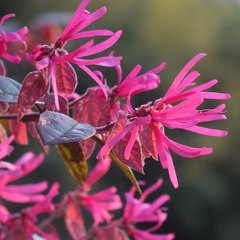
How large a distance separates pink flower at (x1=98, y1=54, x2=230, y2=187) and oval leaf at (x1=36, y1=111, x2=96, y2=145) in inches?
1.1

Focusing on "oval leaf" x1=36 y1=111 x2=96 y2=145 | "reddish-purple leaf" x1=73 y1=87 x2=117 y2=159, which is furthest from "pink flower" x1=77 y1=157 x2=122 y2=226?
"oval leaf" x1=36 y1=111 x2=96 y2=145

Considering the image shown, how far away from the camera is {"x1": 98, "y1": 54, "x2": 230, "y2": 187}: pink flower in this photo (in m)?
0.43

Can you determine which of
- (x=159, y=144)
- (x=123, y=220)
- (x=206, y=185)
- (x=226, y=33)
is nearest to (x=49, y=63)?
(x=159, y=144)

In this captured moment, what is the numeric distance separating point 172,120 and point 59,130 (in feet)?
0.36

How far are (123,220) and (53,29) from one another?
1220mm

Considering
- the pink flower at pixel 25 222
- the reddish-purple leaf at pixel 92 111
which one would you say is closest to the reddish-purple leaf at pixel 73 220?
the pink flower at pixel 25 222

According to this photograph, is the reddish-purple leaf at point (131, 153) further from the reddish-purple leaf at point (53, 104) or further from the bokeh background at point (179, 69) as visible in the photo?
the bokeh background at point (179, 69)

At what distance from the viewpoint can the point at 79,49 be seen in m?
0.43

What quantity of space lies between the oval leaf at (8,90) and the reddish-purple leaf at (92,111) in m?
0.08

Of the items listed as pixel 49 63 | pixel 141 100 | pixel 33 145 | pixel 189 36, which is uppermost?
pixel 49 63

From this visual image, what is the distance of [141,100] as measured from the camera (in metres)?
6.22

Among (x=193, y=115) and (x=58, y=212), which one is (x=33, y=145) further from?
(x=193, y=115)

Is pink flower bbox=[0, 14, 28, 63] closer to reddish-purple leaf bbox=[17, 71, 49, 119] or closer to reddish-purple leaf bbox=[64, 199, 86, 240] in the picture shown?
reddish-purple leaf bbox=[17, 71, 49, 119]

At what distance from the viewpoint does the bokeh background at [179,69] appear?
5469mm
